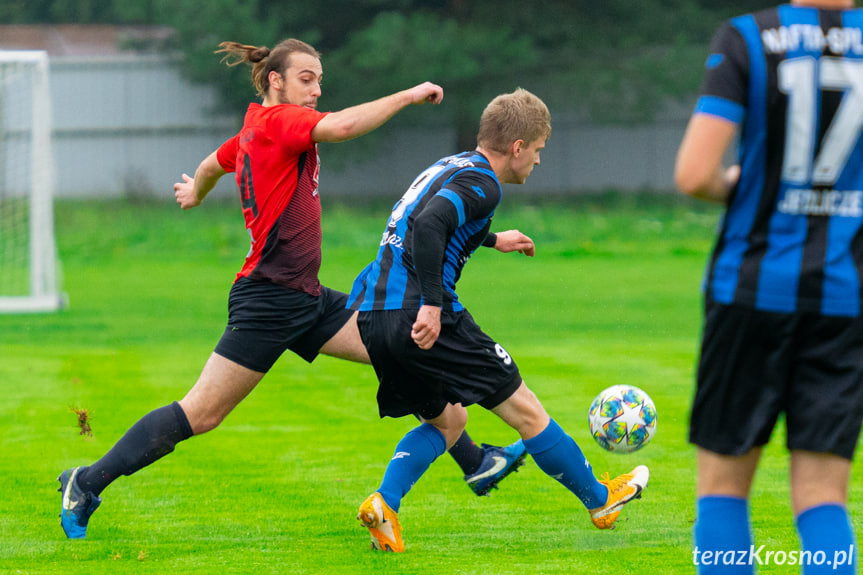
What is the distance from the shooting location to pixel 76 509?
4.46m

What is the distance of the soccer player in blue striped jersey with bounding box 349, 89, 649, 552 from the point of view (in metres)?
4.14

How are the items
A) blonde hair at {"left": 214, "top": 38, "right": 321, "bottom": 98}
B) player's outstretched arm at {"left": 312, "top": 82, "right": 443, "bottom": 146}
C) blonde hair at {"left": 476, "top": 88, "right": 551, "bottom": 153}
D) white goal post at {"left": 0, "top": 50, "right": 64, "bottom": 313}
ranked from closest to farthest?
player's outstretched arm at {"left": 312, "top": 82, "right": 443, "bottom": 146}
blonde hair at {"left": 476, "top": 88, "right": 551, "bottom": 153}
blonde hair at {"left": 214, "top": 38, "right": 321, "bottom": 98}
white goal post at {"left": 0, "top": 50, "right": 64, "bottom": 313}

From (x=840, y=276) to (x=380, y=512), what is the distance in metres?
2.18

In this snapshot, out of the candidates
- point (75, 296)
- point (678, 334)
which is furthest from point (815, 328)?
point (75, 296)

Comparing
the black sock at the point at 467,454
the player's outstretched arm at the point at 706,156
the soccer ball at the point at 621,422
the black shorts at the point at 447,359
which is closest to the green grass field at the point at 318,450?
the black sock at the point at 467,454

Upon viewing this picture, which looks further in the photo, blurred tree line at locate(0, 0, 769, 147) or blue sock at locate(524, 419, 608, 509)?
blurred tree line at locate(0, 0, 769, 147)

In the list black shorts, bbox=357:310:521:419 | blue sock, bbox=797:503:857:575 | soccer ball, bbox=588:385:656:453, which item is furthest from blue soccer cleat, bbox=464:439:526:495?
blue sock, bbox=797:503:857:575

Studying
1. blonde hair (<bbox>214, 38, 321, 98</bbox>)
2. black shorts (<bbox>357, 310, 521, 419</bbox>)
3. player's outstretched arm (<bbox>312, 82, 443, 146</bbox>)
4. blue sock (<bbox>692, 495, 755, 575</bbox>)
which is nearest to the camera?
blue sock (<bbox>692, 495, 755, 575</bbox>)

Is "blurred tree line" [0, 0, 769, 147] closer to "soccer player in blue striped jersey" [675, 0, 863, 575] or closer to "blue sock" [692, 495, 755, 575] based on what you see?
"soccer player in blue striped jersey" [675, 0, 863, 575]

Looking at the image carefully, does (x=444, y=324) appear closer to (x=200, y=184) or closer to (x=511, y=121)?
(x=511, y=121)

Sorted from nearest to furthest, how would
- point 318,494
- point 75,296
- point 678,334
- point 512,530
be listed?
point 512,530 < point 318,494 < point 678,334 < point 75,296

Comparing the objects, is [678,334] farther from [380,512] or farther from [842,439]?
[842,439]

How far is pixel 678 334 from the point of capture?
35.3ft

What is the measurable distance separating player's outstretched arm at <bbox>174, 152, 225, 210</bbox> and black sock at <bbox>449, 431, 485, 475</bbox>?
5.25ft
